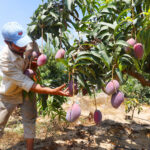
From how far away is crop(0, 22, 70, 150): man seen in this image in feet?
3.90

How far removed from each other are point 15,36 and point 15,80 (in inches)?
12.5

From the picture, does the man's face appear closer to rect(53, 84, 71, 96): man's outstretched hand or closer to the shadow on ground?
rect(53, 84, 71, 96): man's outstretched hand

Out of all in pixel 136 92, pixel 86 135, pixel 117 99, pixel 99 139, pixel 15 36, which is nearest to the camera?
pixel 117 99

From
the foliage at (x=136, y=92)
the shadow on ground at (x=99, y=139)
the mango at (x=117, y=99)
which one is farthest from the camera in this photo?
the foliage at (x=136, y=92)

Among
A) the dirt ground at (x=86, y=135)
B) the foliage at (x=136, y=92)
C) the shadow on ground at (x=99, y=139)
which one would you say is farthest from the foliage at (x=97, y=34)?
the foliage at (x=136, y=92)

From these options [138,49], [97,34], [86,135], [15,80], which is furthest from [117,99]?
[86,135]

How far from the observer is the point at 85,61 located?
936 mm

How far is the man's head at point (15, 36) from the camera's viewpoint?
1.17 meters

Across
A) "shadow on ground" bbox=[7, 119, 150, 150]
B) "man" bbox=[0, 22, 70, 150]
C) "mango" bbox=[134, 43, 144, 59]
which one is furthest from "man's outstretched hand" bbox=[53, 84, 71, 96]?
"shadow on ground" bbox=[7, 119, 150, 150]

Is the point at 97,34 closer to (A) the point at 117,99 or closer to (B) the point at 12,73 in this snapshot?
(A) the point at 117,99

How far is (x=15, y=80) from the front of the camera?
1.21 meters

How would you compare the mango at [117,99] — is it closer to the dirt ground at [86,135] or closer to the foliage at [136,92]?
the dirt ground at [86,135]

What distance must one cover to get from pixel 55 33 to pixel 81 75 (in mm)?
449

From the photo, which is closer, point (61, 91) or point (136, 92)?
point (61, 91)
